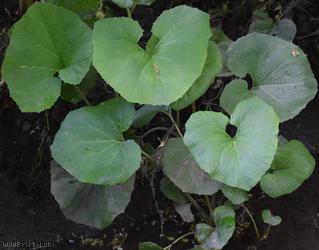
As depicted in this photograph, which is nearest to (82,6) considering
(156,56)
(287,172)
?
(156,56)

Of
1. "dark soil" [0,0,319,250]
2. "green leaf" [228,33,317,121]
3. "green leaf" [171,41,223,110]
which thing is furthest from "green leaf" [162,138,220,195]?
"dark soil" [0,0,319,250]

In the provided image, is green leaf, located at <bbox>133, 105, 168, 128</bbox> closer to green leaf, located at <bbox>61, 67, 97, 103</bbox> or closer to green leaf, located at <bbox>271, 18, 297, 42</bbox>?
green leaf, located at <bbox>61, 67, 97, 103</bbox>

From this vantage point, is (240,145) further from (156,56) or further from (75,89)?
(75,89)

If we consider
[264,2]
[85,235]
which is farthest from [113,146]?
[264,2]

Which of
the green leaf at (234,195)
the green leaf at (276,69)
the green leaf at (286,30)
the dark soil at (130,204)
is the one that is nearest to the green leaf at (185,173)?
the green leaf at (234,195)

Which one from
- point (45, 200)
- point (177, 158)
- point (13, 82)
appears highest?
point (13, 82)

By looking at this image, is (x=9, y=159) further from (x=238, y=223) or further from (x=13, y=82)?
(x=238, y=223)

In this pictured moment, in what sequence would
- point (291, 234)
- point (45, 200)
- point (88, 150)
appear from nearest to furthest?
point (88, 150), point (291, 234), point (45, 200)
